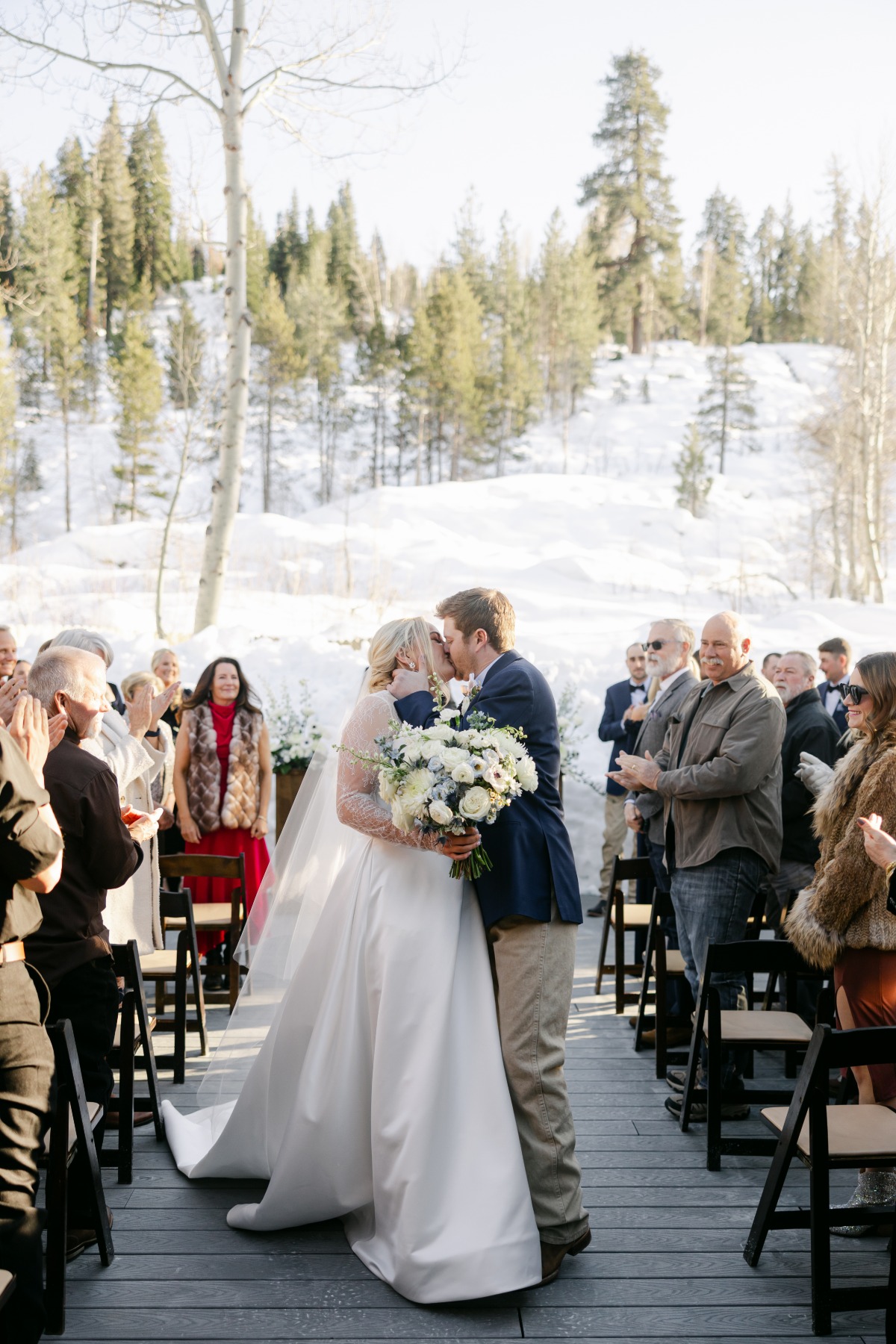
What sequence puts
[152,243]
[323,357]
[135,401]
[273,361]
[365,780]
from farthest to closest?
[152,243], [323,357], [273,361], [135,401], [365,780]

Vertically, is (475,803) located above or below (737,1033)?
above

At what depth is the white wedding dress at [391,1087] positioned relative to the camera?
321cm

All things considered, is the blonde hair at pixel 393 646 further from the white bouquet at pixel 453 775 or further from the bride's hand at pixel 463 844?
the bride's hand at pixel 463 844

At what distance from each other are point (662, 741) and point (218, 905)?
2.82m

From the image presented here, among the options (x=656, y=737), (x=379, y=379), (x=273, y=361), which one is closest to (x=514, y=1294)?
(x=656, y=737)

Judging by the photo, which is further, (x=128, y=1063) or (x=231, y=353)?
(x=231, y=353)

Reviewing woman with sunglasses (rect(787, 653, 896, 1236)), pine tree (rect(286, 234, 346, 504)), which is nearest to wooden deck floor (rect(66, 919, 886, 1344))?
woman with sunglasses (rect(787, 653, 896, 1236))

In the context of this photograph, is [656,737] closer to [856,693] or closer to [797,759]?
[797,759]

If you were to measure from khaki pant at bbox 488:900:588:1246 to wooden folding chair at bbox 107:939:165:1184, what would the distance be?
5.20 ft

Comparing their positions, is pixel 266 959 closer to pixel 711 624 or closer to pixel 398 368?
pixel 711 624

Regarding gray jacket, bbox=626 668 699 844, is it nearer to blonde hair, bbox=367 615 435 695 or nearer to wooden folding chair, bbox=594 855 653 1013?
wooden folding chair, bbox=594 855 653 1013

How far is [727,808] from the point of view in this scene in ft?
15.8

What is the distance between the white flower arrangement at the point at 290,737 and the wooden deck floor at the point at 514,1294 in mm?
4741

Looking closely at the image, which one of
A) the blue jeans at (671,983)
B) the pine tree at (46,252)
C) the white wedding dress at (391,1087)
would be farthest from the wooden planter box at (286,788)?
the pine tree at (46,252)
